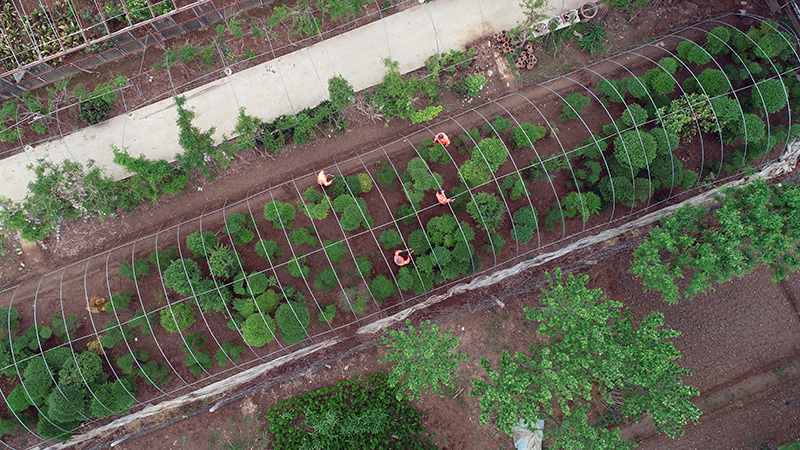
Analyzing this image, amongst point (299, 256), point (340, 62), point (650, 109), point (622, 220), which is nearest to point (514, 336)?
point (622, 220)

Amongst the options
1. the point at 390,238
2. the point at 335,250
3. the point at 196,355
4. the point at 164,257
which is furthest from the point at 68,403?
the point at 390,238

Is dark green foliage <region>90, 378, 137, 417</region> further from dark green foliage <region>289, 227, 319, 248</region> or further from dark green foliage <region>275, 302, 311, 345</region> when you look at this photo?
dark green foliage <region>289, 227, 319, 248</region>

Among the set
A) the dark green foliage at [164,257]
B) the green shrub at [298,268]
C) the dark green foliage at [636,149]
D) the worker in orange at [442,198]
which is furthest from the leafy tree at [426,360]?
the dark green foliage at [636,149]

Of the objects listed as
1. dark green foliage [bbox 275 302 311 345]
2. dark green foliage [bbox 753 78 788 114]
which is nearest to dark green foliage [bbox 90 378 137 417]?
dark green foliage [bbox 275 302 311 345]

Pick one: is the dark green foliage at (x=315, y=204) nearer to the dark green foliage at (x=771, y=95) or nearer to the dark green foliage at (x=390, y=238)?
the dark green foliage at (x=390, y=238)

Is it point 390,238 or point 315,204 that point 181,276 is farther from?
point 390,238
